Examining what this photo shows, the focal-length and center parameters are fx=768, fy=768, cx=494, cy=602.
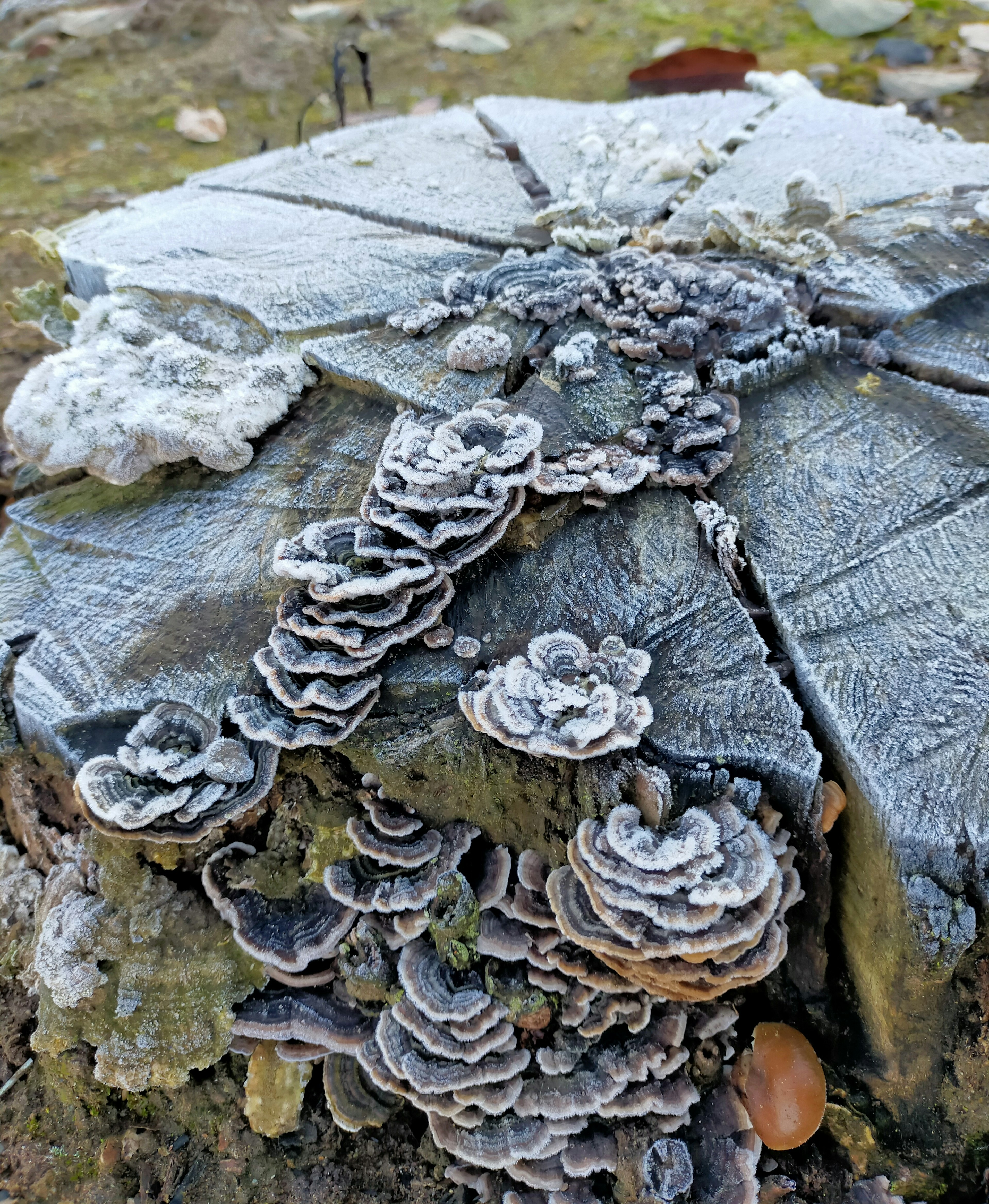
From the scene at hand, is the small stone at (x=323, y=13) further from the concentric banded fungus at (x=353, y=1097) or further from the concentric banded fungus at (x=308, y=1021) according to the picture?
the concentric banded fungus at (x=353, y=1097)

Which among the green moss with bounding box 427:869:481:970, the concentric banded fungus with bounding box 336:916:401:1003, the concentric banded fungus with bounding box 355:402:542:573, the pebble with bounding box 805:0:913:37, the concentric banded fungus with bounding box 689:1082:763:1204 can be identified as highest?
the pebble with bounding box 805:0:913:37

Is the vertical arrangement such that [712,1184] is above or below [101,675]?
below

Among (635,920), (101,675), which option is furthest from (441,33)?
(635,920)

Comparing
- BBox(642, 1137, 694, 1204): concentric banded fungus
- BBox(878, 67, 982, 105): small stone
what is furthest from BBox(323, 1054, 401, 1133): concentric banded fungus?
BBox(878, 67, 982, 105): small stone

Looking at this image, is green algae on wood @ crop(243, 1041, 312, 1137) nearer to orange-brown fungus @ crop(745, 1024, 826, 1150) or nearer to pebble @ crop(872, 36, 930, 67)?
orange-brown fungus @ crop(745, 1024, 826, 1150)

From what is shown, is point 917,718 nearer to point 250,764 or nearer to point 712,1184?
point 712,1184

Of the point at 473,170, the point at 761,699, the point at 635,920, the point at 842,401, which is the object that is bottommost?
the point at 635,920
